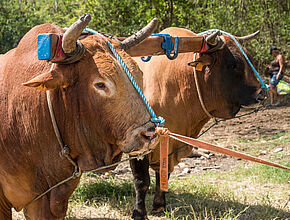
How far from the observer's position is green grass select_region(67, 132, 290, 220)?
4605 mm

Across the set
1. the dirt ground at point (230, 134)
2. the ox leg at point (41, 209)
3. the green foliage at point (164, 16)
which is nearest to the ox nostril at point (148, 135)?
the ox leg at point (41, 209)

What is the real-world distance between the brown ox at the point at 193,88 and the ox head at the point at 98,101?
1.77 metres

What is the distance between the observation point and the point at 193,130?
475 cm

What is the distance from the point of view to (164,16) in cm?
Answer: 1098

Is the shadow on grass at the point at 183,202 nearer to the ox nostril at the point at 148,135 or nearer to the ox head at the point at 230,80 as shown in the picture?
the ox head at the point at 230,80

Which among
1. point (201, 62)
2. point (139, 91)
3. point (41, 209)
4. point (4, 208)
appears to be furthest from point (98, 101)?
point (201, 62)

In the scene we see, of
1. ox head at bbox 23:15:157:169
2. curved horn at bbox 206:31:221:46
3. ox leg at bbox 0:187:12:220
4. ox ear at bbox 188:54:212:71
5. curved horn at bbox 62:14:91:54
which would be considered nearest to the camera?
curved horn at bbox 62:14:91:54

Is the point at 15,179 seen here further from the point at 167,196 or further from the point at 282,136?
the point at 282,136

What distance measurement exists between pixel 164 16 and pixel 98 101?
348 inches

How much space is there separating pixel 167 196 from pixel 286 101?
840 cm

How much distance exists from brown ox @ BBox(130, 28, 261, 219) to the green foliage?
6544 mm

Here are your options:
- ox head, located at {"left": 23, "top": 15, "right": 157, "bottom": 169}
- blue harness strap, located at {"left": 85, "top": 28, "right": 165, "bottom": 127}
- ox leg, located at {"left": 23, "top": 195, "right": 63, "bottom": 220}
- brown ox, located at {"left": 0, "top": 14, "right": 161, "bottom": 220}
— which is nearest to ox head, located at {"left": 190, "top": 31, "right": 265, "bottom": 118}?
brown ox, located at {"left": 0, "top": 14, "right": 161, "bottom": 220}

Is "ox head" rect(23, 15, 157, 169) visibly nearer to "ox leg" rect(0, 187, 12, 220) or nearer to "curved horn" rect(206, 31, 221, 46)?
"ox leg" rect(0, 187, 12, 220)

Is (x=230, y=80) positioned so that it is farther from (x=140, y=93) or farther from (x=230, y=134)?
(x=230, y=134)
